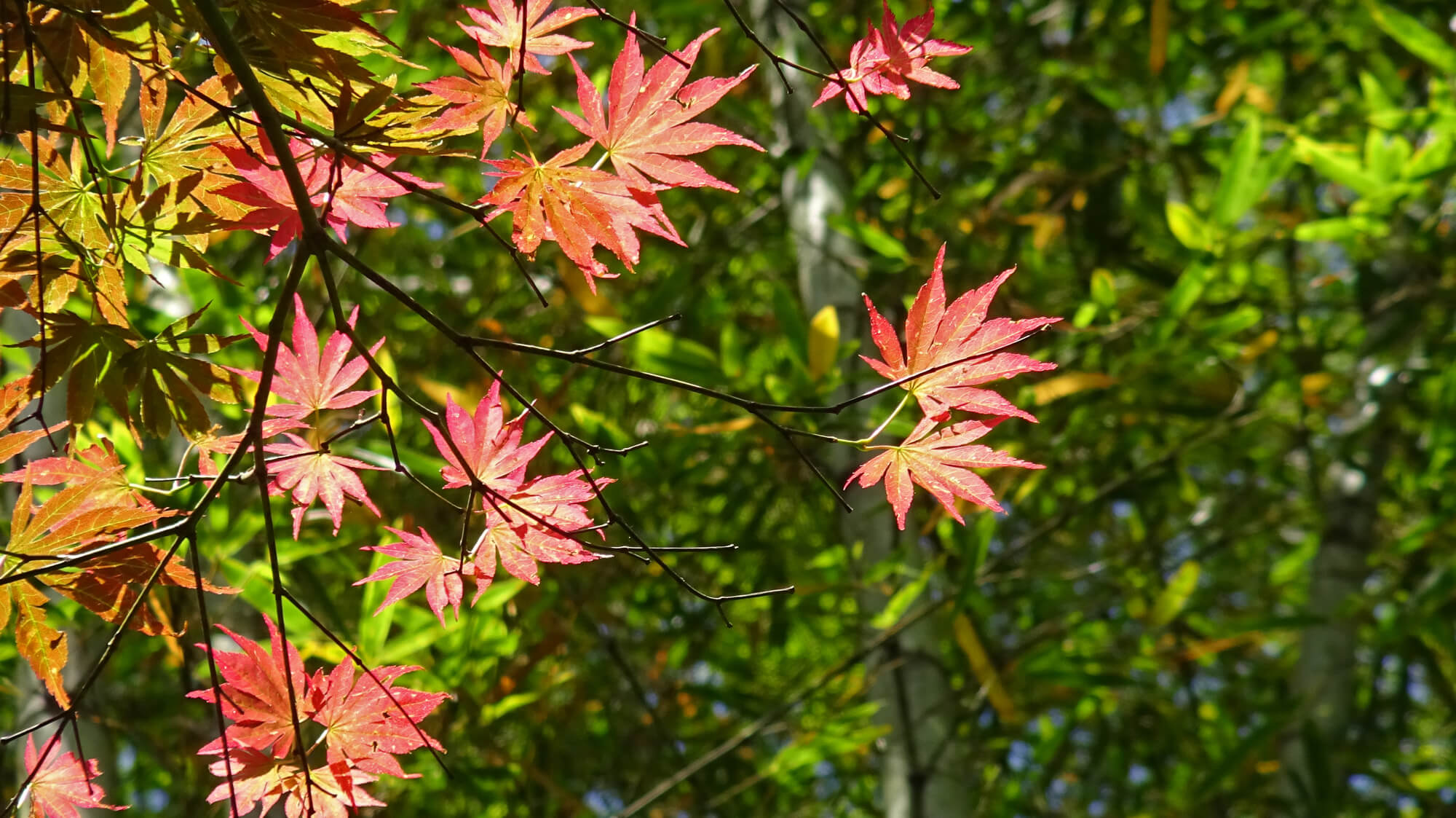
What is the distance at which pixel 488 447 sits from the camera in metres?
0.56

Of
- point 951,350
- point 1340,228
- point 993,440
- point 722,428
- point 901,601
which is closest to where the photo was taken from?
point 951,350

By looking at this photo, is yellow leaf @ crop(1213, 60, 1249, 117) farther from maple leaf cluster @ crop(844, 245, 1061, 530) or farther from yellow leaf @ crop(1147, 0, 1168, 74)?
maple leaf cluster @ crop(844, 245, 1061, 530)

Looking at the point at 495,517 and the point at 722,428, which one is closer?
the point at 495,517

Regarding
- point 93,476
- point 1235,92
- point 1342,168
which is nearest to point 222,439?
point 93,476

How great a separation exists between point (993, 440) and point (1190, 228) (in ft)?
Result: 1.31

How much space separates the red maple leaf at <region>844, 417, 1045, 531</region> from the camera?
503 mm

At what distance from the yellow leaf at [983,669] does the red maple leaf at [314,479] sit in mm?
924

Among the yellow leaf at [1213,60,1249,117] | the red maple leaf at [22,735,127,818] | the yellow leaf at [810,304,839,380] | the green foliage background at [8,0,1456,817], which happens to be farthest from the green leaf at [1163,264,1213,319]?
the red maple leaf at [22,735,127,818]

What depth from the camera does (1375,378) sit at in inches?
65.0

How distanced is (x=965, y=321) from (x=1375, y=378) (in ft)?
4.76

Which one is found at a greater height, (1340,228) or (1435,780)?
(1340,228)

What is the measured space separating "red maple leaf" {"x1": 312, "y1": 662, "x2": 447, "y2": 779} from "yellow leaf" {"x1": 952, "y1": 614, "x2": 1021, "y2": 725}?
2.93ft

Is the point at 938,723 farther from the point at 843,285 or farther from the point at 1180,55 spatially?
the point at 1180,55

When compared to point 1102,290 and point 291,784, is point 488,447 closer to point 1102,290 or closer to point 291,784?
point 291,784
